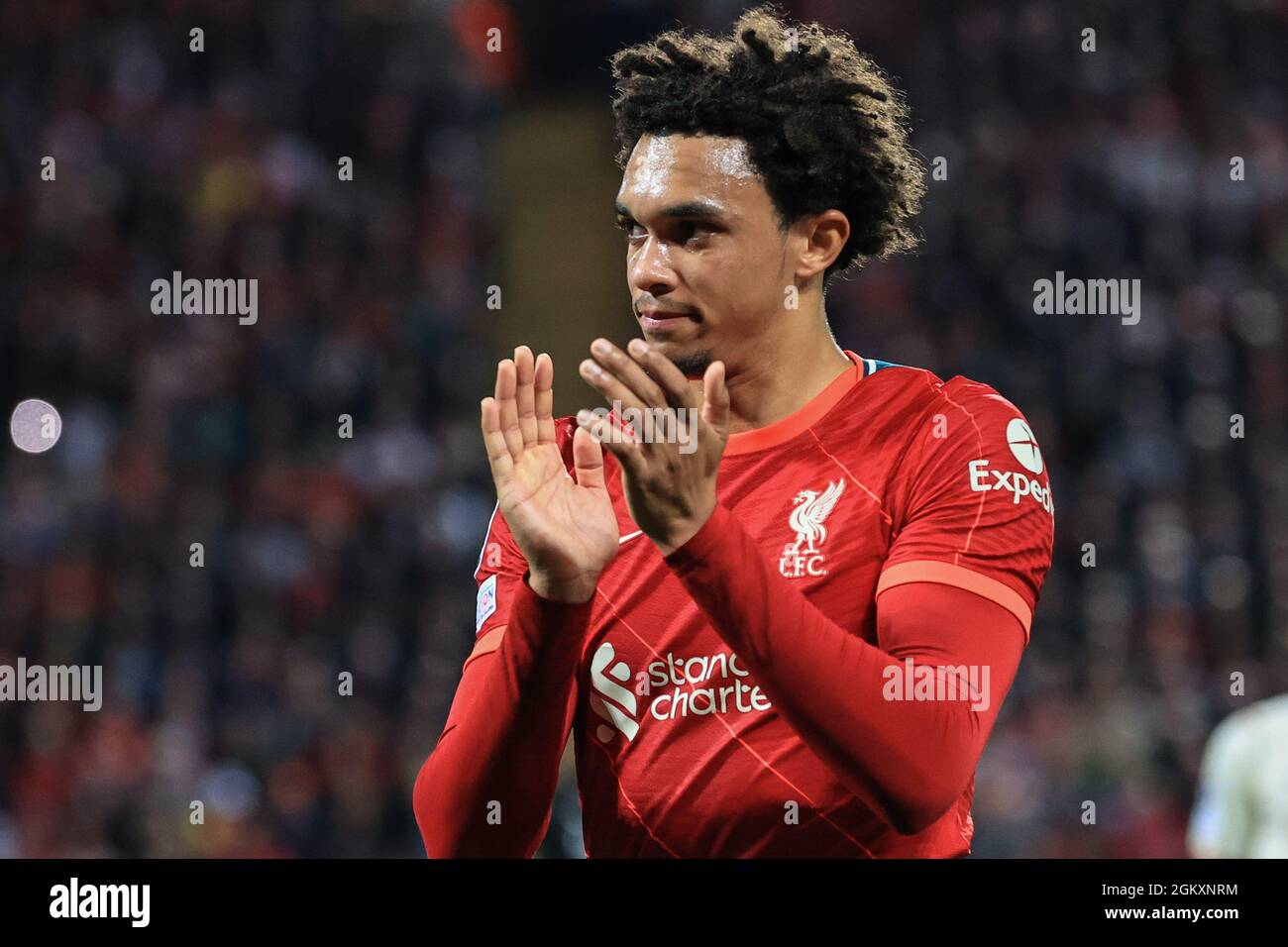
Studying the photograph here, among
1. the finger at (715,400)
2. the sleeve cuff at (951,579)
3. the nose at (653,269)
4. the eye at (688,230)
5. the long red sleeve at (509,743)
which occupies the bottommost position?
the long red sleeve at (509,743)

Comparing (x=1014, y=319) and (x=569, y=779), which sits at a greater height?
(x=1014, y=319)

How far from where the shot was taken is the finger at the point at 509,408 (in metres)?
2.40

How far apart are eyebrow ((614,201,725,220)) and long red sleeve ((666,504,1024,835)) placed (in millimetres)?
609

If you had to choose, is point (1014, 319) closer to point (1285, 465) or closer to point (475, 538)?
point (1285, 465)

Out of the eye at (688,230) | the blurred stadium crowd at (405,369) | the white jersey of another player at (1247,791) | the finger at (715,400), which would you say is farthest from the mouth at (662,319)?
the blurred stadium crowd at (405,369)

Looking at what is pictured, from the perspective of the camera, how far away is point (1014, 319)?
7.60 m

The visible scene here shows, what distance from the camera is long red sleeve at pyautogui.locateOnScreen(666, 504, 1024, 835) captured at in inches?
82.7

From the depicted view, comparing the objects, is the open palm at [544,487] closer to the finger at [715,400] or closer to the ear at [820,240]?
the finger at [715,400]

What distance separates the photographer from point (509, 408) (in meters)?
2.42

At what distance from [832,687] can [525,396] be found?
646mm

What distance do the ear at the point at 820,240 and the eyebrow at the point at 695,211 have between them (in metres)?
0.20

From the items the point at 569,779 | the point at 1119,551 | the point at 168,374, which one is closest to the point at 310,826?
the point at 569,779

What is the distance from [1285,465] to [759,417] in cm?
521

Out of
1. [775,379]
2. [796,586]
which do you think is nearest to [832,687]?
[796,586]
